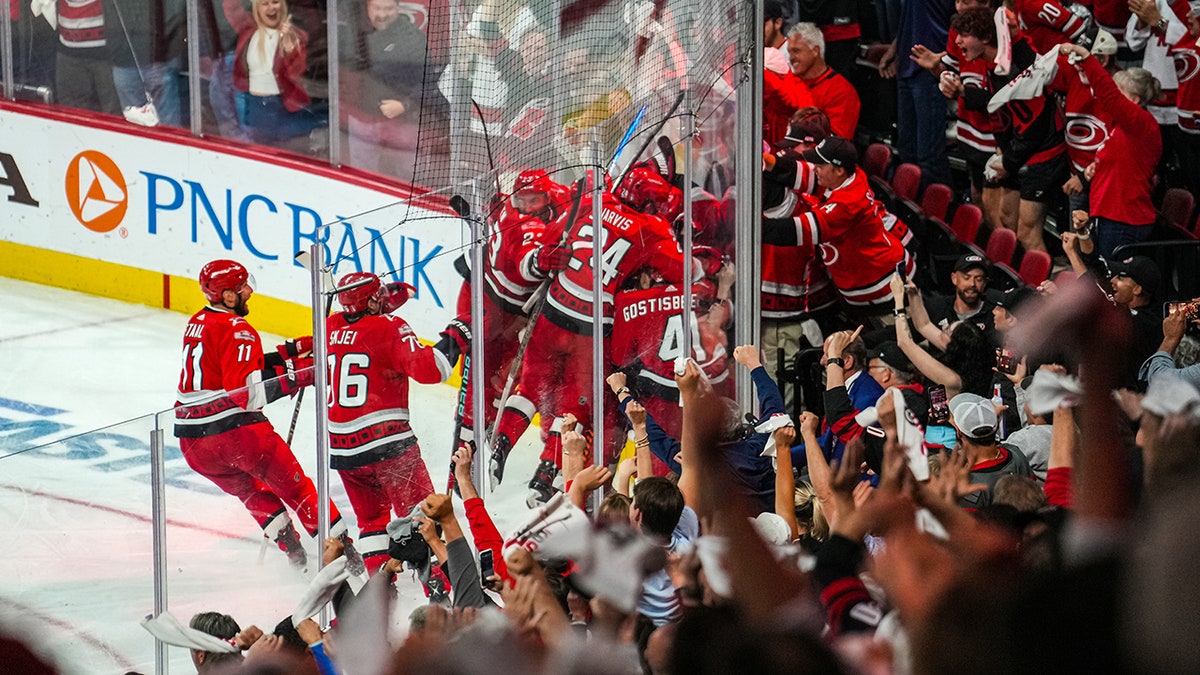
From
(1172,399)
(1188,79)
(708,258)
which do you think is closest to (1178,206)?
(1188,79)

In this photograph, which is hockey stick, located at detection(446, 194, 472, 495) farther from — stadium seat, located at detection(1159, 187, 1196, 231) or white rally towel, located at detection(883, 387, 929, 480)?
stadium seat, located at detection(1159, 187, 1196, 231)

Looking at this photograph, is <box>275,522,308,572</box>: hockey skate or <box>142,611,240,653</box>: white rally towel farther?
<box>275,522,308,572</box>: hockey skate

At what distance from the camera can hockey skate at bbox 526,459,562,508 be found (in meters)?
4.96

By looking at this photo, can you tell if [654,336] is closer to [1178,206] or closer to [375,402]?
[375,402]

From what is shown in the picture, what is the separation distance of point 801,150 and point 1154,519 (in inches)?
197

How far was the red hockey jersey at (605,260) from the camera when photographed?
517 centimetres

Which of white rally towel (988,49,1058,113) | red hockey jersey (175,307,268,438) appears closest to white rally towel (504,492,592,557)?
red hockey jersey (175,307,268,438)

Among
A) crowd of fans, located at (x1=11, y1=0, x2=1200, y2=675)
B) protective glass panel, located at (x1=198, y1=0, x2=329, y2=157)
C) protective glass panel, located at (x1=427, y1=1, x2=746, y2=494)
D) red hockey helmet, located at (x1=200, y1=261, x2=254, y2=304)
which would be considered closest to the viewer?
crowd of fans, located at (x1=11, y1=0, x2=1200, y2=675)

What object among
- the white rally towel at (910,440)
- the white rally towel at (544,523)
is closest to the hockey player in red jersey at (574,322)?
the white rally towel at (544,523)

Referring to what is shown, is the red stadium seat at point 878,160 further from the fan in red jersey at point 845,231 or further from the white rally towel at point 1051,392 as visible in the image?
the white rally towel at point 1051,392

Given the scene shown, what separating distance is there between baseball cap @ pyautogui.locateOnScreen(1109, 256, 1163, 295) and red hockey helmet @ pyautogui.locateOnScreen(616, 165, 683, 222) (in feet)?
5.17

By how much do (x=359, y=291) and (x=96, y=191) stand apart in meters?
4.89

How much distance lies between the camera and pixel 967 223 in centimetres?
695

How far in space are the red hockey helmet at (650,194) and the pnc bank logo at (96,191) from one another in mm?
4702
